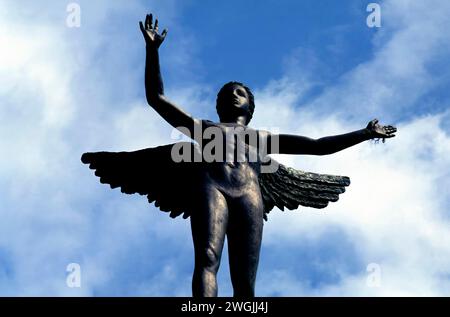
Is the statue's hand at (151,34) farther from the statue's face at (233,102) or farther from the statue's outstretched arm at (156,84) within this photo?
the statue's face at (233,102)

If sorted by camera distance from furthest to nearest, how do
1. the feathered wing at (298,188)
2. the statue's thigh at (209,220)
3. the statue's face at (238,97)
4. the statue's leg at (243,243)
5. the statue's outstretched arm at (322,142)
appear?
the feathered wing at (298,188) < the statue's face at (238,97) < the statue's outstretched arm at (322,142) < the statue's leg at (243,243) < the statue's thigh at (209,220)

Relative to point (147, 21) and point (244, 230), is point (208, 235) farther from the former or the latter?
point (147, 21)

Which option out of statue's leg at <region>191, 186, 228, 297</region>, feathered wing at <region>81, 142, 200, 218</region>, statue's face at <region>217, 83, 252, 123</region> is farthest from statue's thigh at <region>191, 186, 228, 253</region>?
statue's face at <region>217, 83, 252, 123</region>

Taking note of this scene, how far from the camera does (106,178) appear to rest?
476 inches

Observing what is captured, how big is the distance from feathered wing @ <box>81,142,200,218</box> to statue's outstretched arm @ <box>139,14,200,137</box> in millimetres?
631

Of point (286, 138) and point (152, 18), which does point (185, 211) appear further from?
point (152, 18)

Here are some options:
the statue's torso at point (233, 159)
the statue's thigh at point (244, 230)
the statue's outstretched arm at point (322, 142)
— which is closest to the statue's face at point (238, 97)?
the statue's torso at point (233, 159)

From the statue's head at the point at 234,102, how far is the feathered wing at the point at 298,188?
2.78 feet

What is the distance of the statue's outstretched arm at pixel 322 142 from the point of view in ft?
38.3

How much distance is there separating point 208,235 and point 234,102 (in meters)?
1.93

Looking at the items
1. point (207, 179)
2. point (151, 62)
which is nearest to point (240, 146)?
point (207, 179)

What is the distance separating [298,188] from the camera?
1235cm
